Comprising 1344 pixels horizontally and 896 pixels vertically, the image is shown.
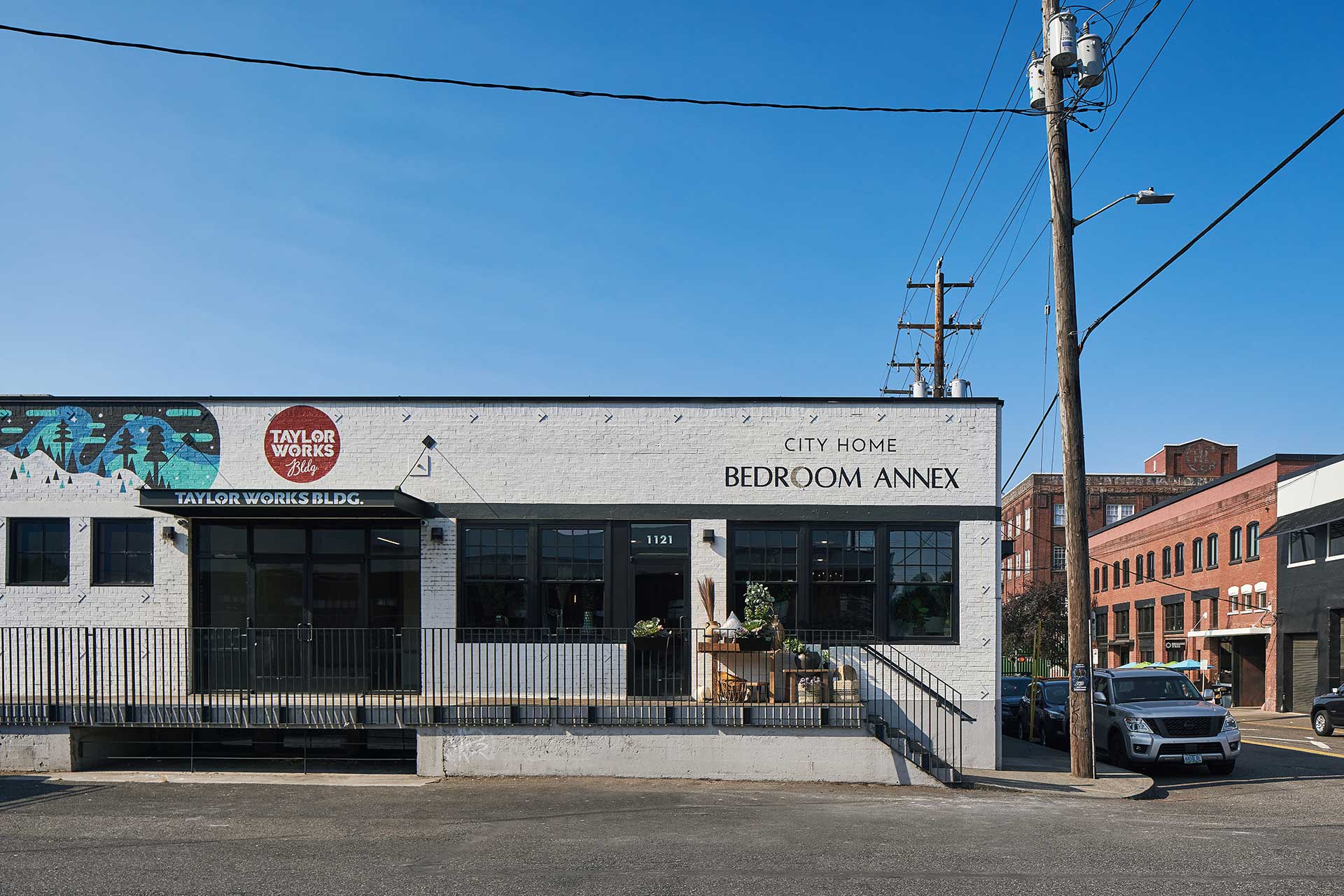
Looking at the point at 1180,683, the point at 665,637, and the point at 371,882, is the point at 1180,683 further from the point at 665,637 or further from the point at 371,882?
the point at 371,882

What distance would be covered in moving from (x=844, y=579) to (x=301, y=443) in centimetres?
825

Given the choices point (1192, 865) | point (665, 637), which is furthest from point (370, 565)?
point (1192, 865)

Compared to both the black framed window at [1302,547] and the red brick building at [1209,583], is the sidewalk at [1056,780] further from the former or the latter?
the red brick building at [1209,583]

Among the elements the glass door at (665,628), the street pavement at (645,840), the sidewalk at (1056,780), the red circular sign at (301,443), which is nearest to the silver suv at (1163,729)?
the sidewalk at (1056,780)

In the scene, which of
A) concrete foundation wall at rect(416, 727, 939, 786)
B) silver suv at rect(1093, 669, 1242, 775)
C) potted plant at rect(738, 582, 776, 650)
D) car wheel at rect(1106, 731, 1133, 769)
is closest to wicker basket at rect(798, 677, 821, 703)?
concrete foundation wall at rect(416, 727, 939, 786)

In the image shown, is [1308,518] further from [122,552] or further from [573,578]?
[122,552]

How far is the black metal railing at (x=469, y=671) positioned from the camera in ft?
50.9

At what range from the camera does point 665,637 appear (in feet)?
53.6

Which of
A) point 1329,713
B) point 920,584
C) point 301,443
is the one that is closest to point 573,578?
point 301,443

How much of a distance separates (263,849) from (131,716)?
5.73m

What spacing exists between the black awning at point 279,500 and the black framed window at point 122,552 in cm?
114

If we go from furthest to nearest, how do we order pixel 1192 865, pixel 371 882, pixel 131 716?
pixel 131 716, pixel 1192 865, pixel 371 882

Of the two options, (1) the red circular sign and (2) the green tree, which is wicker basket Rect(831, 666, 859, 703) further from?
(2) the green tree

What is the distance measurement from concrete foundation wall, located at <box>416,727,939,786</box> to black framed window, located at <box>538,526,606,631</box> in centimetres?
225
